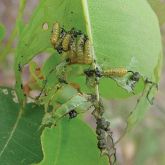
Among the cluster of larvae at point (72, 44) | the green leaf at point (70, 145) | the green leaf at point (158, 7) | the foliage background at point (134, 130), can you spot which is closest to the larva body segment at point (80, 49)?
the cluster of larvae at point (72, 44)

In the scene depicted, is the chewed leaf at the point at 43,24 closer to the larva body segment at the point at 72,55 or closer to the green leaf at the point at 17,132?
the larva body segment at the point at 72,55

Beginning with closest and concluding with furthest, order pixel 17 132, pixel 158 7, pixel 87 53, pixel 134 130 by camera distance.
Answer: pixel 87 53 < pixel 17 132 < pixel 158 7 < pixel 134 130

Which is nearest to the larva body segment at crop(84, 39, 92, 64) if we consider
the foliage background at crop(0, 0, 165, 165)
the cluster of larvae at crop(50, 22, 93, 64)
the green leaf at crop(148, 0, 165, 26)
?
the cluster of larvae at crop(50, 22, 93, 64)

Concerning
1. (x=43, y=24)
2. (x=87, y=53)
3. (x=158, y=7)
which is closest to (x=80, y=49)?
(x=87, y=53)

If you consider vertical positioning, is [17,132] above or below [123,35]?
below

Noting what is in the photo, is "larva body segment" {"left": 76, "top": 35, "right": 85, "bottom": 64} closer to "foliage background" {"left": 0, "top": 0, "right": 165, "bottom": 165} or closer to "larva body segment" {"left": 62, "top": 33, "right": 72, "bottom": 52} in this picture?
"larva body segment" {"left": 62, "top": 33, "right": 72, "bottom": 52}

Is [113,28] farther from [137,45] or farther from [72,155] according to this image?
[72,155]

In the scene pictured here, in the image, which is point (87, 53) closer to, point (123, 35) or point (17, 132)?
point (123, 35)

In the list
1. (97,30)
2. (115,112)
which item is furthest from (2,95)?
(115,112)
